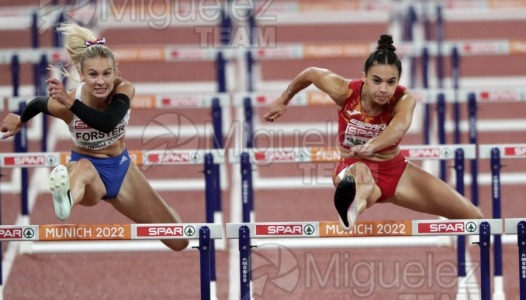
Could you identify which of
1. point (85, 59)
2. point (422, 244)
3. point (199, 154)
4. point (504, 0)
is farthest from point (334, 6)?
point (85, 59)

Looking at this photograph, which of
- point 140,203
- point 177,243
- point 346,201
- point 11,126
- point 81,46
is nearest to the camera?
point 346,201

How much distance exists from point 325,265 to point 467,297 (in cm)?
117

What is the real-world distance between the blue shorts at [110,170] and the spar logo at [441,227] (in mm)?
1757

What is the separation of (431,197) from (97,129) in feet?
6.28

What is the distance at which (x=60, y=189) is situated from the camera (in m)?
6.15

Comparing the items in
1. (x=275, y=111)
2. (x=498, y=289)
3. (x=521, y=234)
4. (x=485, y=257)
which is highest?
(x=275, y=111)

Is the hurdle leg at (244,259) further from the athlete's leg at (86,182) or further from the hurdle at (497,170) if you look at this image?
the hurdle at (497,170)

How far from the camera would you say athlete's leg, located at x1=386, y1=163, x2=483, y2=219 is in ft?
21.8

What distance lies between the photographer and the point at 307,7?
13.2 metres

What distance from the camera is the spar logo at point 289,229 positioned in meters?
6.28

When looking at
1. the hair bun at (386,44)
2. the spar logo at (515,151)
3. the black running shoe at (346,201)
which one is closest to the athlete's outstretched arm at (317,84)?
the hair bun at (386,44)

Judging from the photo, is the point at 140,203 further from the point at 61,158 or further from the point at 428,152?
the point at 428,152

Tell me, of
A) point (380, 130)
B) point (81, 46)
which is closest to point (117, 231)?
point (81, 46)

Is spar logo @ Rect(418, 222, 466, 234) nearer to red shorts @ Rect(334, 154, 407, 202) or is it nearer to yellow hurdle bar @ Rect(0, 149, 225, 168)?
red shorts @ Rect(334, 154, 407, 202)
